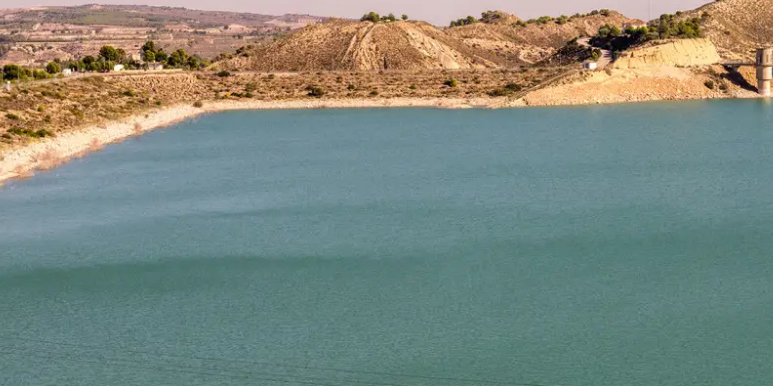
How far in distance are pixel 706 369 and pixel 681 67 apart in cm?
11643

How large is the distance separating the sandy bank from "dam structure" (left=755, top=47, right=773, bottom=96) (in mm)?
38411

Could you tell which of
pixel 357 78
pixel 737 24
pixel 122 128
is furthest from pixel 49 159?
pixel 737 24

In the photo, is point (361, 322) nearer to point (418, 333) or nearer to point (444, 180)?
point (418, 333)

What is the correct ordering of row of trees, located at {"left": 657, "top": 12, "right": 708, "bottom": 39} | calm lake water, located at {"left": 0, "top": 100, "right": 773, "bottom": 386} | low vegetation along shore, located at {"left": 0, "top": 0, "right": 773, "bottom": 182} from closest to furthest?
calm lake water, located at {"left": 0, "top": 100, "right": 773, "bottom": 386}, low vegetation along shore, located at {"left": 0, "top": 0, "right": 773, "bottom": 182}, row of trees, located at {"left": 657, "top": 12, "right": 708, "bottom": 39}

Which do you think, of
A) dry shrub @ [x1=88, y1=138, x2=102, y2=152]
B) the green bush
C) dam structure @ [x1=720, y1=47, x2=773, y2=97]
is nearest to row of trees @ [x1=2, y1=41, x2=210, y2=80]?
dry shrub @ [x1=88, y1=138, x2=102, y2=152]

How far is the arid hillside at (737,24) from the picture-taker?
160 m

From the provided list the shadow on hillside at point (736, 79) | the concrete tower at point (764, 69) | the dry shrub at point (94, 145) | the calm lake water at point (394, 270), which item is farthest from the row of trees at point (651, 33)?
the dry shrub at point (94, 145)

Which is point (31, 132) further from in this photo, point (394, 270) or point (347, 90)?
point (347, 90)

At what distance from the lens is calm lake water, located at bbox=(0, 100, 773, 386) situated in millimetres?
28344

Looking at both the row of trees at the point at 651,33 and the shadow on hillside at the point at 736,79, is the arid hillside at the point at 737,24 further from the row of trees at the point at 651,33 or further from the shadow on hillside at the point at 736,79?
the shadow on hillside at the point at 736,79

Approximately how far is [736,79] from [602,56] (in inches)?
1153

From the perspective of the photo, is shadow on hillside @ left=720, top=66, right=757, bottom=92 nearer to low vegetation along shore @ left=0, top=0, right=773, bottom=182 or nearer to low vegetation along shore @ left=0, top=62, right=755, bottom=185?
low vegetation along shore @ left=0, top=0, right=773, bottom=182

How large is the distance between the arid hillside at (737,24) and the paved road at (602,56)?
58.2 feet

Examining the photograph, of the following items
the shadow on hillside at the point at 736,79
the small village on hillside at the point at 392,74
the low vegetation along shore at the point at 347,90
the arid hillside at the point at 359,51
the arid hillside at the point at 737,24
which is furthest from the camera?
the arid hillside at the point at 737,24
